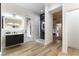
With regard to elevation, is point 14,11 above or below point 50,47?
above

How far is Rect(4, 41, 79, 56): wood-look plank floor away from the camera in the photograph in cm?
132

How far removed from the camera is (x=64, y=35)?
1.33m

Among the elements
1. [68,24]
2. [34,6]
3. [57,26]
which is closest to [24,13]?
[34,6]

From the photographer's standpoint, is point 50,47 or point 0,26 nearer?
point 0,26

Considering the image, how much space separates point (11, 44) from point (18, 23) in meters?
0.40

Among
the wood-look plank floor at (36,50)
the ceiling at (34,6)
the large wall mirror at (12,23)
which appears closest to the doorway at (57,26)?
Answer: the wood-look plank floor at (36,50)

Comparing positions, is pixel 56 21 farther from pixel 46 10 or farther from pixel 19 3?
pixel 19 3

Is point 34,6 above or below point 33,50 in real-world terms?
above

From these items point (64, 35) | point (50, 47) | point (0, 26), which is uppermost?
point (0, 26)

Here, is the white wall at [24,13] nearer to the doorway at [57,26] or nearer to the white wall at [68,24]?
the doorway at [57,26]

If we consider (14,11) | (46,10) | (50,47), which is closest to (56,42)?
(50,47)

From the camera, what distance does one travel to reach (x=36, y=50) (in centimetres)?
138

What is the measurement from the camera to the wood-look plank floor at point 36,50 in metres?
1.32

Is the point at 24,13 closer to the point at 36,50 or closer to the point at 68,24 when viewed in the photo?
the point at 36,50
